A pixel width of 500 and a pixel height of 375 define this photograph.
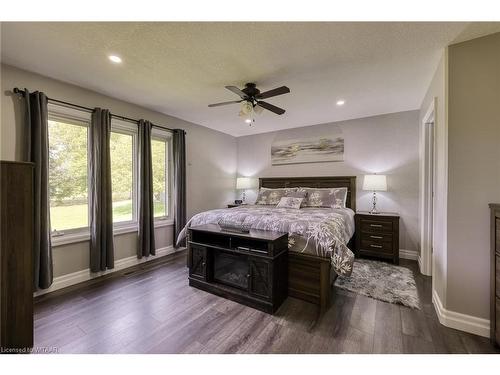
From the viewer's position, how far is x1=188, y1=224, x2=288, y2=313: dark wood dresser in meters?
2.08

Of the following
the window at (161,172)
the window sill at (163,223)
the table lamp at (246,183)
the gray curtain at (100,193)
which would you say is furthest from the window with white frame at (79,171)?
the table lamp at (246,183)

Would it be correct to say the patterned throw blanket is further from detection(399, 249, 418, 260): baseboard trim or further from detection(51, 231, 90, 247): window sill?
detection(51, 231, 90, 247): window sill

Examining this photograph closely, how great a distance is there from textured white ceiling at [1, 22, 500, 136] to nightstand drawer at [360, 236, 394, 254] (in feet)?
7.01

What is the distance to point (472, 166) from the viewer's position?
1754mm

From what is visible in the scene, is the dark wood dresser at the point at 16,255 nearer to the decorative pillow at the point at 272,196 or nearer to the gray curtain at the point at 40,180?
the gray curtain at the point at 40,180

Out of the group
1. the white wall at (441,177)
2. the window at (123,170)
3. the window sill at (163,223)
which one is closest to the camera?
the white wall at (441,177)

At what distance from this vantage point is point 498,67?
5.56 feet

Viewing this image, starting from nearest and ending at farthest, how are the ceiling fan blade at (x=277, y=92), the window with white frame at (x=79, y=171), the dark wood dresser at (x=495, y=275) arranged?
the dark wood dresser at (x=495, y=275) < the ceiling fan blade at (x=277, y=92) < the window with white frame at (x=79, y=171)

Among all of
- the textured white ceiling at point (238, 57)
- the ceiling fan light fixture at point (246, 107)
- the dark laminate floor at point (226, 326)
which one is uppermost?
the textured white ceiling at point (238, 57)

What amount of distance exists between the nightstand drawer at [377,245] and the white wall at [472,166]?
4.89 feet

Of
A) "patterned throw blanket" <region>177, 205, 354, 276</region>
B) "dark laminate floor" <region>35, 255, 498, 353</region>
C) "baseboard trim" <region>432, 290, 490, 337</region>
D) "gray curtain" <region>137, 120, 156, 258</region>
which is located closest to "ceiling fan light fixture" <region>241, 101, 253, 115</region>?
"patterned throw blanket" <region>177, 205, 354, 276</region>

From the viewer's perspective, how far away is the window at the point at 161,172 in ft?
12.1

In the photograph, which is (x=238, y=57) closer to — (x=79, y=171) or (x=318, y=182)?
(x=79, y=171)

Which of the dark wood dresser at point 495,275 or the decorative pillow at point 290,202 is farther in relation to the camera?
the decorative pillow at point 290,202
